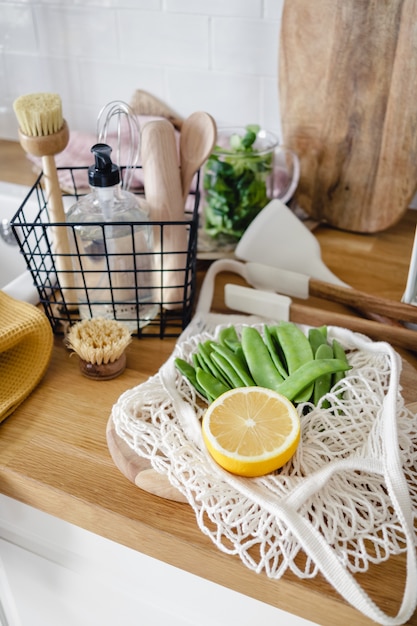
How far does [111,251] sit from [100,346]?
0.13 meters

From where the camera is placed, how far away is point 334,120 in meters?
0.92

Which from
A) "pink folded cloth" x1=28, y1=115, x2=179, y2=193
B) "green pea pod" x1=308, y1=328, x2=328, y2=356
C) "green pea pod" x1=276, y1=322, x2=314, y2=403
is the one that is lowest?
"green pea pod" x1=308, y1=328, x2=328, y2=356

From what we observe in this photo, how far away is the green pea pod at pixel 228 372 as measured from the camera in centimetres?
64

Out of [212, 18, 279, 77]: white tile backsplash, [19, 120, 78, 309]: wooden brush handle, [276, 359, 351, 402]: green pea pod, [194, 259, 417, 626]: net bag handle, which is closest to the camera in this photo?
[194, 259, 417, 626]: net bag handle

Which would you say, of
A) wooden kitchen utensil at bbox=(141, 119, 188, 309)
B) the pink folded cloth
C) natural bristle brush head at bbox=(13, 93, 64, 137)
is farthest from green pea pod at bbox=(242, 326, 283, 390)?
the pink folded cloth

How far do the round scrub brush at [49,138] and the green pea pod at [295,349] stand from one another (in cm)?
25

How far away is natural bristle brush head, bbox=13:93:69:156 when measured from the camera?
0.71 metres

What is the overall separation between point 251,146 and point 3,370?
0.48 metres

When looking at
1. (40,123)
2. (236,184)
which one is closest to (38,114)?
(40,123)

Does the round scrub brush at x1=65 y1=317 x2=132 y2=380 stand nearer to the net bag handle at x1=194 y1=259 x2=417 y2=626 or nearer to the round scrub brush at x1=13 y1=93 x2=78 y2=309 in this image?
the round scrub brush at x1=13 y1=93 x2=78 y2=309

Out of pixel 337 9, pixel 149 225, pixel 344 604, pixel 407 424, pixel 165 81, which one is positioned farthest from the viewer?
pixel 165 81

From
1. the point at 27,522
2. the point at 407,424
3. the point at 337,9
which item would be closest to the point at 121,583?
the point at 27,522

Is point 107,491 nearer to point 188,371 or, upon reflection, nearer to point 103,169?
point 188,371

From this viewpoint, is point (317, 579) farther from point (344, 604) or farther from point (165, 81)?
point (165, 81)
